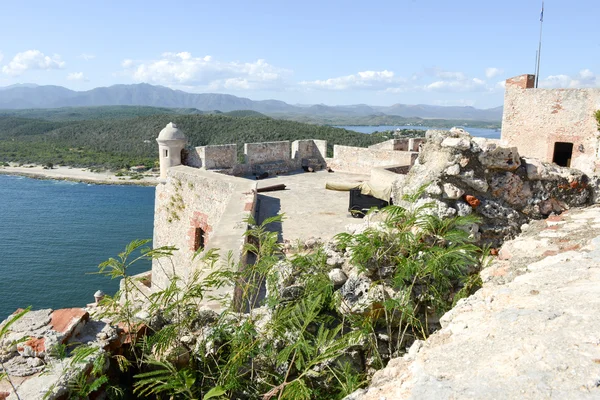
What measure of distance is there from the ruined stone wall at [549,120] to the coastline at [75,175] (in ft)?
175

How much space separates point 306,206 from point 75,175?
6634cm

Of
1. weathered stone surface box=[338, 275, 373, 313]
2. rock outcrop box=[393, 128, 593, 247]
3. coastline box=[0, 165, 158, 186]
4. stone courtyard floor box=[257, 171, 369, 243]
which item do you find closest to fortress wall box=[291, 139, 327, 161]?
stone courtyard floor box=[257, 171, 369, 243]

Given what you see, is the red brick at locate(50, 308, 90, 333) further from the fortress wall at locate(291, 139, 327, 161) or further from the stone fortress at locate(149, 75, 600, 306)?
the fortress wall at locate(291, 139, 327, 161)

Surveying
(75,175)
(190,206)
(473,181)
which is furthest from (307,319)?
(75,175)

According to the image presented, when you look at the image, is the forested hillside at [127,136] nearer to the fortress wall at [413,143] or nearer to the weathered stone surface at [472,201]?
the fortress wall at [413,143]

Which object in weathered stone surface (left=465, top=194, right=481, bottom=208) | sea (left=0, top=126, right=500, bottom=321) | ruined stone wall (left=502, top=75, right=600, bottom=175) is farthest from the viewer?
sea (left=0, top=126, right=500, bottom=321)

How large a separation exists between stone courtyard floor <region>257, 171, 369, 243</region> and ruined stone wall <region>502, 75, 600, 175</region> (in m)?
5.00

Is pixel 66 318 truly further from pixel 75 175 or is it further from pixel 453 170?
pixel 75 175

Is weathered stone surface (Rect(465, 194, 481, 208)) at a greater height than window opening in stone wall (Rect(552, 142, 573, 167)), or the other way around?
window opening in stone wall (Rect(552, 142, 573, 167))

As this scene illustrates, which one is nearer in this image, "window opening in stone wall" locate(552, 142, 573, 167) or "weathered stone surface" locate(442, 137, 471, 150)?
"weathered stone surface" locate(442, 137, 471, 150)

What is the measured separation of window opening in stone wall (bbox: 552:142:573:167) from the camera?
535 inches

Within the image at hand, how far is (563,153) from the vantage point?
13.7 m

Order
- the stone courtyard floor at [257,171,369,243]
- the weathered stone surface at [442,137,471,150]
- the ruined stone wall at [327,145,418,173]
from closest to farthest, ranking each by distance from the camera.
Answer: the weathered stone surface at [442,137,471,150]
the stone courtyard floor at [257,171,369,243]
the ruined stone wall at [327,145,418,173]

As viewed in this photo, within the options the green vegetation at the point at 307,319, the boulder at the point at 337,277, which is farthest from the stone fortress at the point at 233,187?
Answer: the boulder at the point at 337,277
